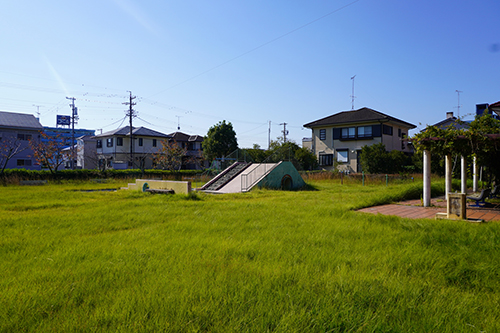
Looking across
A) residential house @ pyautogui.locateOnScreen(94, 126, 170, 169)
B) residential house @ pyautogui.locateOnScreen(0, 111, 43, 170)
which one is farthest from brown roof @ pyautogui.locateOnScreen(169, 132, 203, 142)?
residential house @ pyautogui.locateOnScreen(0, 111, 43, 170)

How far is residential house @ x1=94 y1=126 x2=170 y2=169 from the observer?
43.6m


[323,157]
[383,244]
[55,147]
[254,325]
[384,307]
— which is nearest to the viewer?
[254,325]

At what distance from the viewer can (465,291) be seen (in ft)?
11.4

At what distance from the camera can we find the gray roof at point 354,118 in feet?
110

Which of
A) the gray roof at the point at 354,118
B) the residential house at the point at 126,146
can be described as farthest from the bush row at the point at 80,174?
the gray roof at the point at 354,118

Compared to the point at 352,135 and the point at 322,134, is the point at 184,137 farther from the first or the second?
the point at 352,135

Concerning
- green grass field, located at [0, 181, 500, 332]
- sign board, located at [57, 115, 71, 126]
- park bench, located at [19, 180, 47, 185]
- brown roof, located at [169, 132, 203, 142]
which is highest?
sign board, located at [57, 115, 71, 126]

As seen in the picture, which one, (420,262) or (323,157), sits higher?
(323,157)

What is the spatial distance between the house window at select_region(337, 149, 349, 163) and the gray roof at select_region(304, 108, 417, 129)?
323cm

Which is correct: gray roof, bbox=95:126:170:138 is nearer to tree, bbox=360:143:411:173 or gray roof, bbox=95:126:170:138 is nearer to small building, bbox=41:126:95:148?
small building, bbox=41:126:95:148

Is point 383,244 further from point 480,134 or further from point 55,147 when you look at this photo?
point 55,147

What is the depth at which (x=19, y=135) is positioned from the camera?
3466 cm

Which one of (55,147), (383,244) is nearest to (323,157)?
(55,147)

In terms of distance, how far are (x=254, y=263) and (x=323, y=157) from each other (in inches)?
1354
